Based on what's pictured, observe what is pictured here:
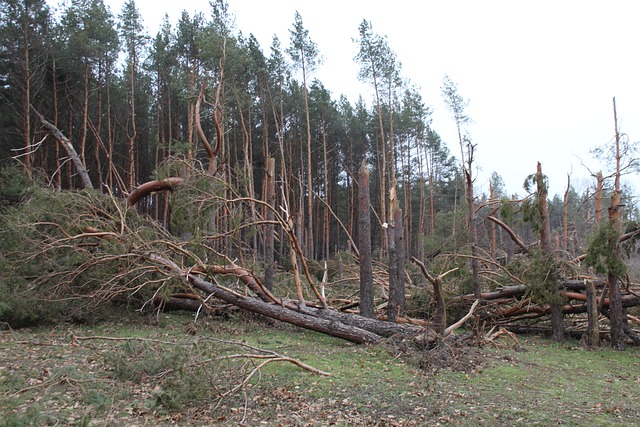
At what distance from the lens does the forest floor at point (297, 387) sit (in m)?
4.81

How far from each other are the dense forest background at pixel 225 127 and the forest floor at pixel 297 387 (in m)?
3.41

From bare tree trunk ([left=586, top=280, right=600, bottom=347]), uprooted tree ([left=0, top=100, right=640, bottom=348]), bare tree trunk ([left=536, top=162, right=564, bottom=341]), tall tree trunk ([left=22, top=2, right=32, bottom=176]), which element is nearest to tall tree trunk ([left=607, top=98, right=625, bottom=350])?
uprooted tree ([left=0, top=100, right=640, bottom=348])

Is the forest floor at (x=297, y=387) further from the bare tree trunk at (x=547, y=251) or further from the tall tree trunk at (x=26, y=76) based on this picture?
the tall tree trunk at (x=26, y=76)

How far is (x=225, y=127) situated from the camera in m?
24.2

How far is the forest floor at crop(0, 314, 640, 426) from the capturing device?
4.81 m

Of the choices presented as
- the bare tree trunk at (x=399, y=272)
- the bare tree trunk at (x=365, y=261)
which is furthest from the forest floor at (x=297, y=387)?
the bare tree trunk at (x=399, y=272)

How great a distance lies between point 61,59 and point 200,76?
5.27 meters

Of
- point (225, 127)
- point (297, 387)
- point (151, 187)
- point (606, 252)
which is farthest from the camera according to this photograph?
point (225, 127)

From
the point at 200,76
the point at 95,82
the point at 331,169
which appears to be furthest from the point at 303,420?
the point at 331,169

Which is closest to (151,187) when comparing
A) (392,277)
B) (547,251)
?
(392,277)

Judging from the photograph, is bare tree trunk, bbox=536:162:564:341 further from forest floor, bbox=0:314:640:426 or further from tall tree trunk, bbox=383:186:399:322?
tall tree trunk, bbox=383:186:399:322

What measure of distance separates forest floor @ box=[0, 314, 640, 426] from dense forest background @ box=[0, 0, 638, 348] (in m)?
3.41

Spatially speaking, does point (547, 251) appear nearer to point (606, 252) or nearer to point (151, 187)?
point (606, 252)

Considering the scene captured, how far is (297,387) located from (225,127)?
19.9 m
